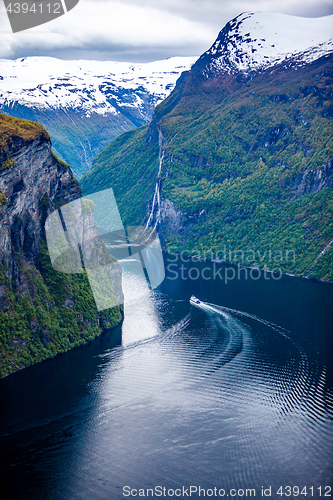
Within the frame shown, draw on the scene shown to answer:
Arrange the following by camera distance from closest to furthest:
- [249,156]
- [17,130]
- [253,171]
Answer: [17,130] < [253,171] < [249,156]

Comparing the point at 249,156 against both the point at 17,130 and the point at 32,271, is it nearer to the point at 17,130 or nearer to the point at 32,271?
the point at 17,130

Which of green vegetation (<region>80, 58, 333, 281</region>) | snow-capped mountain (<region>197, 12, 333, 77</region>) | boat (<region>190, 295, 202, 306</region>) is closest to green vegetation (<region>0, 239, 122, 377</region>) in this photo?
boat (<region>190, 295, 202, 306</region>)

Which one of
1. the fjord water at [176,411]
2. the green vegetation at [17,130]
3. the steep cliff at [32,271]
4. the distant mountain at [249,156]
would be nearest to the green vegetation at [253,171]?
the distant mountain at [249,156]

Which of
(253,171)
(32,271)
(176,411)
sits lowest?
(176,411)

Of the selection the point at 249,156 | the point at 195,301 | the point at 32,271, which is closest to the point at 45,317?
the point at 32,271

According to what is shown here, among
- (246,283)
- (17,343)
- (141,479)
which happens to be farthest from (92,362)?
(246,283)

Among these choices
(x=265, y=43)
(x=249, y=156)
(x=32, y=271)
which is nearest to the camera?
(x=32, y=271)
